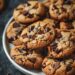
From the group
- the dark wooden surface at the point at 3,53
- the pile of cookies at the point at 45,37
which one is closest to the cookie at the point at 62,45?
the pile of cookies at the point at 45,37

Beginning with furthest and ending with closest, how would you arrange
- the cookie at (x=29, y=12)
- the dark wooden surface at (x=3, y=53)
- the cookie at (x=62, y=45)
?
the dark wooden surface at (x=3, y=53) < the cookie at (x=29, y=12) < the cookie at (x=62, y=45)

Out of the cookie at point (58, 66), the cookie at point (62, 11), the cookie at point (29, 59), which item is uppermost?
the cookie at point (62, 11)

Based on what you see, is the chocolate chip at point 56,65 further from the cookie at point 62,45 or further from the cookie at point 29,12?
the cookie at point 29,12

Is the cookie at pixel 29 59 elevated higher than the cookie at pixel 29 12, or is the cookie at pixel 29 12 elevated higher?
the cookie at pixel 29 12

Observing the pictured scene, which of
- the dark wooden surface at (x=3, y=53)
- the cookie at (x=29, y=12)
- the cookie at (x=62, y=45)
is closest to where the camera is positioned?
the cookie at (x=62, y=45)

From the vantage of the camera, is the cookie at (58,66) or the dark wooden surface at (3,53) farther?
the dark wooden surface at (3,53)

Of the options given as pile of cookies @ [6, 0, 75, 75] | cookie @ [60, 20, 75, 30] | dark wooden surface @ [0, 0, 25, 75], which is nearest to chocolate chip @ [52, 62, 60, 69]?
pile of cookies @ [6, 0, 75, 75]

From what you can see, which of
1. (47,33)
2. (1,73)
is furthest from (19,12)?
(1,73)

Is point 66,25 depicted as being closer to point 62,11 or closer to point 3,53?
point 62,11
